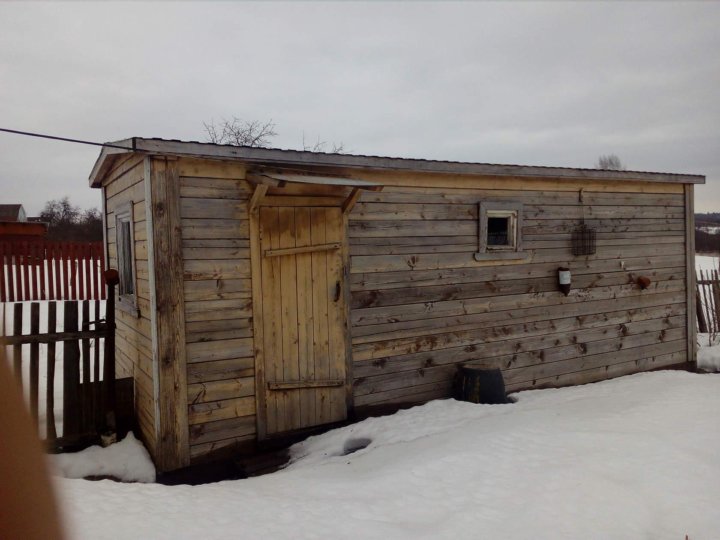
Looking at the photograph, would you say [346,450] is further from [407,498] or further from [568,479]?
[568,479]

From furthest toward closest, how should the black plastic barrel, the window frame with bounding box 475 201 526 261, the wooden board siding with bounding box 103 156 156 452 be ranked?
the window frame with bounding box 475 201 526 261 < the black plastic barrel < the wooden board siding with bounding box 103 156 156 452

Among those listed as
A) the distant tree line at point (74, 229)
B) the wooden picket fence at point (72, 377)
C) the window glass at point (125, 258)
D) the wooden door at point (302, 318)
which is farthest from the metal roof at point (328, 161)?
the distant tree line at point (74, 229)

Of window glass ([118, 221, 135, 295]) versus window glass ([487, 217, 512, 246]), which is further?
window glass ([487, 217, 512, 246])

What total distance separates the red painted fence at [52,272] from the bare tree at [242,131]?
772cm

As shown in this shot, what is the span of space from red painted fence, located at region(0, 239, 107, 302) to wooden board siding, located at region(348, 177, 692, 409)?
972 cm

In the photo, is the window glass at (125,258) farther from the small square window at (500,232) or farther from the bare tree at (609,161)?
the bare tree at (609,161)

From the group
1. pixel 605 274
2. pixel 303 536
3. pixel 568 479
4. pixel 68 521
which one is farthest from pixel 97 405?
pixel 605 274

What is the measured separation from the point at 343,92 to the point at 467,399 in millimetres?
33962

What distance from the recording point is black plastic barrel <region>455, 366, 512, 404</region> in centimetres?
705

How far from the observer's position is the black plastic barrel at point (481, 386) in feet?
23.1

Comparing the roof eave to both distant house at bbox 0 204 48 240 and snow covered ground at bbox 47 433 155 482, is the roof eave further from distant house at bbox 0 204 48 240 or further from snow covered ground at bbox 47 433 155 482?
distant house at bbox 0 204 48 240

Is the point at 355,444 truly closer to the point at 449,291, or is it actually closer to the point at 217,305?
the point at 217,305

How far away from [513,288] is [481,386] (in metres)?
1.72

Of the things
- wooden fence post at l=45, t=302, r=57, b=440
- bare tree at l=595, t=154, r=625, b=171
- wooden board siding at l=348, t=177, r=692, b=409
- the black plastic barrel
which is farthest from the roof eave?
bare tree at l=595, t=154, r=625, b=171
